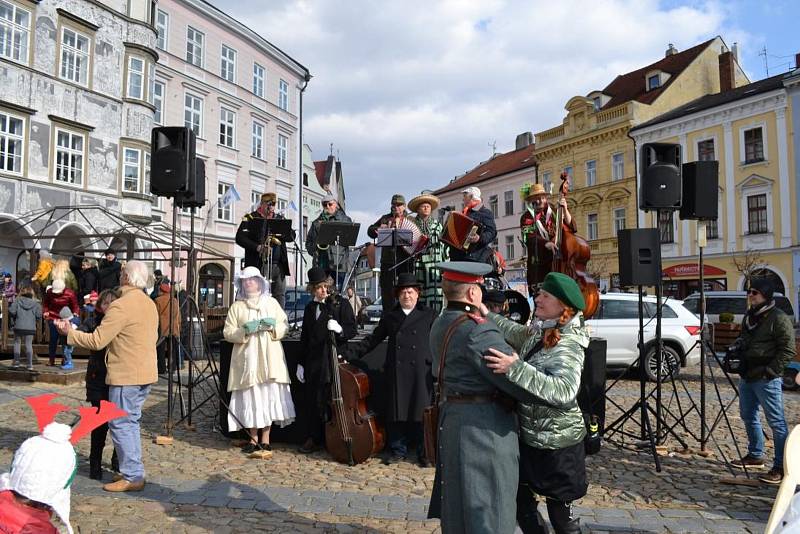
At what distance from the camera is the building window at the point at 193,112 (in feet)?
90.5

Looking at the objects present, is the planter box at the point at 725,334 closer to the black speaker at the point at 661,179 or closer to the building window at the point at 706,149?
the black speaker at the point at 661,179

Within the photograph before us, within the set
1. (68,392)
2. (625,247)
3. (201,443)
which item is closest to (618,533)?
(625,247)

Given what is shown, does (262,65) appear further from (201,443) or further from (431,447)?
(431,447)

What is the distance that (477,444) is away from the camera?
278cm

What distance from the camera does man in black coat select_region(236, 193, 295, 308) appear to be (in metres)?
8.77

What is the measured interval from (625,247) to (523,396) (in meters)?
4.38

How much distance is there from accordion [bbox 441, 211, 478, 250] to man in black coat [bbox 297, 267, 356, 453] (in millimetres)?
1449

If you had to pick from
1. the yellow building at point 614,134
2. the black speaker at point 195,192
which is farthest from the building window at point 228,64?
the black speaker at point 195,192

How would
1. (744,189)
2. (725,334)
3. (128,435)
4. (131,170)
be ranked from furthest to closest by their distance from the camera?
(744,189)
(131,170)
(725,334)
(128,435)

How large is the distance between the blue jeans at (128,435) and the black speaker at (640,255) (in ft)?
16.4

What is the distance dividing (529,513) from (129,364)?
11.5 ft

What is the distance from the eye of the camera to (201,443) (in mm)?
6914

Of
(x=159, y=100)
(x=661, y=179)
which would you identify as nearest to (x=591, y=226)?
(x=159, y=100)

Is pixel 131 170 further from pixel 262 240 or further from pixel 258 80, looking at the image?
pixel 262 240
